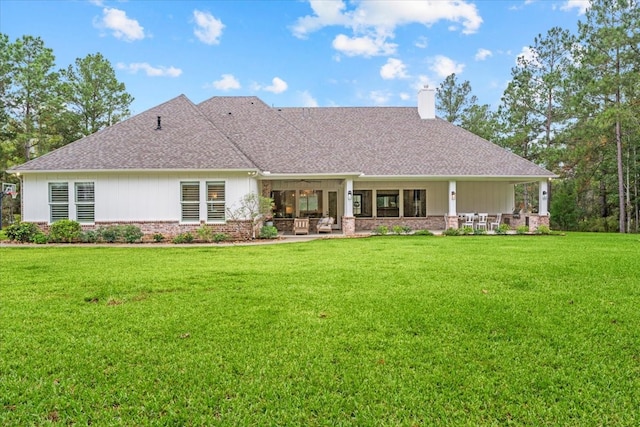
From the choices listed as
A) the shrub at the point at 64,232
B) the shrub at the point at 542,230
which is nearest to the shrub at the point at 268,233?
the shrub at the point at 64,232

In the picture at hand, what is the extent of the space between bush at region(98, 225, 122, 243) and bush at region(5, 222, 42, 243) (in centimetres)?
255

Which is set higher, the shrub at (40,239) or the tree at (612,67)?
the tree at (612,67)

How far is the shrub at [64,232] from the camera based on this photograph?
14.0 meters

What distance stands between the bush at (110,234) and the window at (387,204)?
12.3 meters

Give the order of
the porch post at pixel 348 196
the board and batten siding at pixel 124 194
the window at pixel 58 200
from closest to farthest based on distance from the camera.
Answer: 1. the board and batten siding at pixel 124 194
2. the window at pixel 58 200
3. the porch post at pixel 348 196

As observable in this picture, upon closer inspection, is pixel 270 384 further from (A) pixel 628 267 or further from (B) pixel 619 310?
(A) pixel 628 267

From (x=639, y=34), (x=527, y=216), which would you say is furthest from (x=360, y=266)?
(x=639, y=34)

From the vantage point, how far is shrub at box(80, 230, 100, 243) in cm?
1422

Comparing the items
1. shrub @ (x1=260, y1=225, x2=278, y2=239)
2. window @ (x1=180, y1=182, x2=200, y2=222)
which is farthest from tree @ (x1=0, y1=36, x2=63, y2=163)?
shrub @ (x1=260, y1=225, x2=278, y2=239)

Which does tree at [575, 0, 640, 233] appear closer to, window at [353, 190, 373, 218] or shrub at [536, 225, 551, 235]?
shrub at [536, 225, 551, 235]

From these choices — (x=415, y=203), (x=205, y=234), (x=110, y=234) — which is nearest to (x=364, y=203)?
(x=415, y=203)

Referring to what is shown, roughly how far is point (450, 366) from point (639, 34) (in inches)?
996

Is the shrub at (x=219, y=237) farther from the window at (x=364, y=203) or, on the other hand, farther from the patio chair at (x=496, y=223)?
the patio chair at (x=496, y=223)

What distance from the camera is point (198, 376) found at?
324cm
